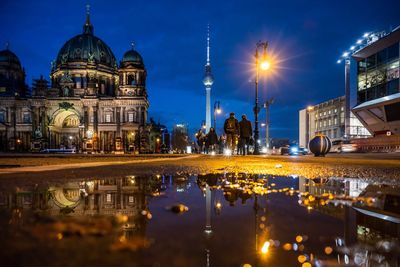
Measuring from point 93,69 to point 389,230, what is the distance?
82.2 metres

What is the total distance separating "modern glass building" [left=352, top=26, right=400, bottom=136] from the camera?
48219mm

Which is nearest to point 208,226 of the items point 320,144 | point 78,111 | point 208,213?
point 208,213

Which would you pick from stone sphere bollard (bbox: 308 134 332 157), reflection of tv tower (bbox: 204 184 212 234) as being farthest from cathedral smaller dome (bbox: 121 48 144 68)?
reflection of tv tower (bbox: 204 184 212 234)

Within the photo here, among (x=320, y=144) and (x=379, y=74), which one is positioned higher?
(x=379, y=74)

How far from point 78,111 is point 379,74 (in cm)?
6520

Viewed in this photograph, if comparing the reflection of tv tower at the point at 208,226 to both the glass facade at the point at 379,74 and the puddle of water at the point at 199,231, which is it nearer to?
the puddle of water at the point at 199,231

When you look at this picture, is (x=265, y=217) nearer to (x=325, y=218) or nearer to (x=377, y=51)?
(x=325, y=218)

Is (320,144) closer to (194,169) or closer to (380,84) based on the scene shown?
(194,169)

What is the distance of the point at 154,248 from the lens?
1.30 metres

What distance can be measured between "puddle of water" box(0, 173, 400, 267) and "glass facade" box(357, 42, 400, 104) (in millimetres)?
54779

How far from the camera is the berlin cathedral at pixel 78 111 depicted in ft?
238

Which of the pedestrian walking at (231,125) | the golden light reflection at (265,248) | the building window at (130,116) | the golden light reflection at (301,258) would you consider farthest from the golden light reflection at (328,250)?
the building window at (130,116)

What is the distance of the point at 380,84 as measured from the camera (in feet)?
171

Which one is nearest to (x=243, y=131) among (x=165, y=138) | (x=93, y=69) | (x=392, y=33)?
(x=392, y=33)
